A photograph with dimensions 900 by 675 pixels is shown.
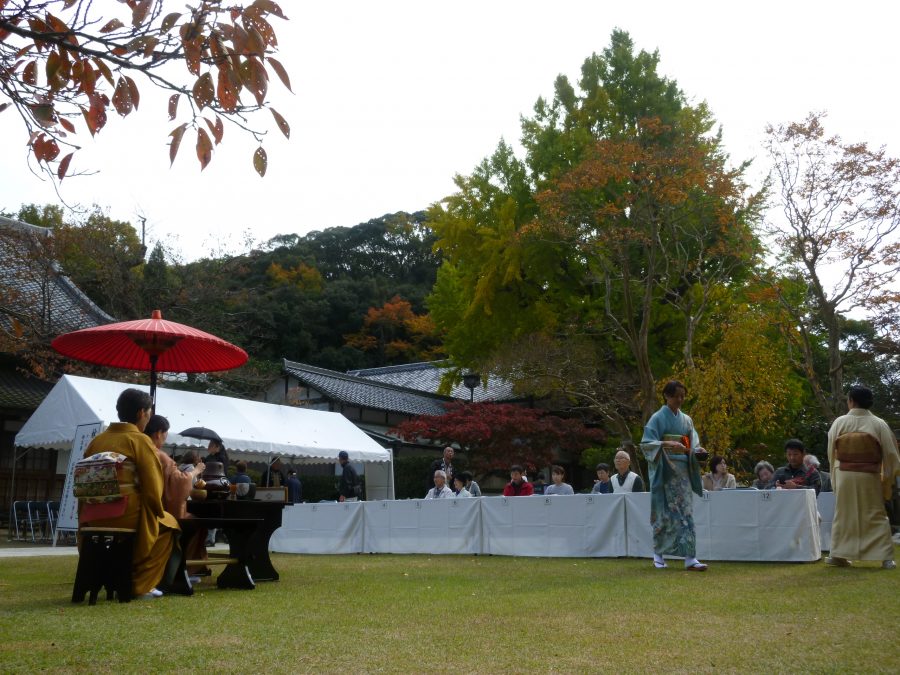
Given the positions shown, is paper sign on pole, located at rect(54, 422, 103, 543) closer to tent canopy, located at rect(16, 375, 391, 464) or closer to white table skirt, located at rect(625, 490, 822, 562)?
tent canopy, located at rect(16, 375, 391, 464)

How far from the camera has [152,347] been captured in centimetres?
938

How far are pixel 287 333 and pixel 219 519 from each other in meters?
30.7

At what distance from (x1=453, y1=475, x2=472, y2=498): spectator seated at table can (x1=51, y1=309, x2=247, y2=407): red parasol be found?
3.61 m

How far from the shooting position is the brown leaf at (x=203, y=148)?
3152mm

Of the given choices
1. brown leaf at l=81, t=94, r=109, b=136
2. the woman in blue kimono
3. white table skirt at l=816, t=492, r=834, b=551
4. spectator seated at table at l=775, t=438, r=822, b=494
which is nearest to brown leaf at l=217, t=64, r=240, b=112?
brown leaf at l=81, t=94, r=109, b=136

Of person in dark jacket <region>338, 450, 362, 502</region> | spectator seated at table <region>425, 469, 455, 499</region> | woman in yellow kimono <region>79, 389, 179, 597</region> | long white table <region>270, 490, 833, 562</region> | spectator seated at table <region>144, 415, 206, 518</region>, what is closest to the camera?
woman in yellow kimono <region>79, 389, 179, 597</region>

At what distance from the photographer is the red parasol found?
29.9ft

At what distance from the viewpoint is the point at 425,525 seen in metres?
11.3

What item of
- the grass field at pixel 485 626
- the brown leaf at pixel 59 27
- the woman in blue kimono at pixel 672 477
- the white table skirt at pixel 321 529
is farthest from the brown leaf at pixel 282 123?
the white table skirt at pixel 321 529

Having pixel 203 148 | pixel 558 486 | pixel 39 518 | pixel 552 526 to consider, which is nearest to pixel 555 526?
pixel 552 526

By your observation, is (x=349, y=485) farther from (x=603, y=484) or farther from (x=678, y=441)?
(x=678, y=441)

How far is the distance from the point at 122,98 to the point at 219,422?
38.2ft

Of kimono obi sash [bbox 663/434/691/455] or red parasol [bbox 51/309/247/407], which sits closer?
kimono obi sash [bbox 663/434/691/455]

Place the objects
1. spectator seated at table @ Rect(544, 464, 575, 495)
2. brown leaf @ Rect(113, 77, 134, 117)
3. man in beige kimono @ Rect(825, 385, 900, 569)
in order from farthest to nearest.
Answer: spectator seated at table @ Rect(544, 464, 575, 495) → man in beige kimono @ Rect(825, 385, 900, 569) → brown leaf @ Rect(113, 77, 134, 117)
